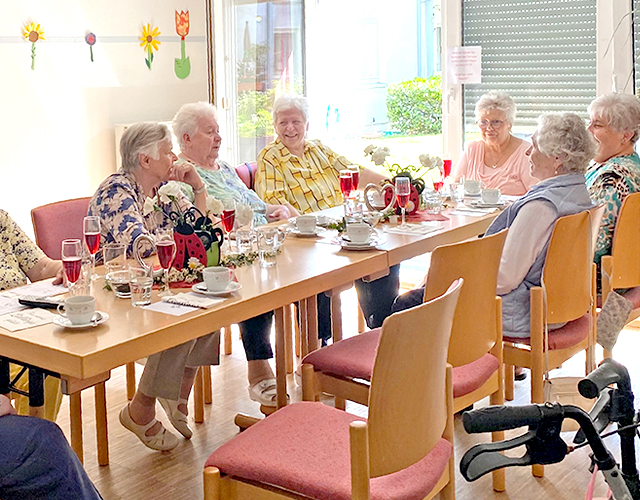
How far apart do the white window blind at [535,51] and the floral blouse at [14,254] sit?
10.0 feet

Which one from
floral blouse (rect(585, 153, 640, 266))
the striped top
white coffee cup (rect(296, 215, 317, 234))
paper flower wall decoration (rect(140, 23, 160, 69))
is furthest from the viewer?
paper flower wall decoration (rect(140, 23, 160, 69))

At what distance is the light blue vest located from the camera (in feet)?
9.30

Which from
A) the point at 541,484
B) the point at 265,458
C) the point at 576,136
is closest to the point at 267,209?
the point at 576,136

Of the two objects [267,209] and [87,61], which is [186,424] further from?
[87,61]

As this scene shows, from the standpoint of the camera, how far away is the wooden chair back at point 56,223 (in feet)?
10.3

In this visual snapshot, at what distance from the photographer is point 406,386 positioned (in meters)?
1.72

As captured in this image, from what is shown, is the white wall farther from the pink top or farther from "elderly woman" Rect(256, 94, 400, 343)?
the pink top

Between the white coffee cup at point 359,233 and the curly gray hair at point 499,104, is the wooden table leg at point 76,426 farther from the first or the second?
the curly gray hair at point 499,104

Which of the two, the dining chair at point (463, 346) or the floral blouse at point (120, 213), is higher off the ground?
the floral blouse at point (120, 213)

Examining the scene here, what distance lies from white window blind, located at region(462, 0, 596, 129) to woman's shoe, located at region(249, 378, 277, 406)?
2.43 meters

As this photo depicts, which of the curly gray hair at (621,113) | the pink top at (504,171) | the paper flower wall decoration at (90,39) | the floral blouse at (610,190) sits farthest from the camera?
the paper flower wall decoration at (90,39)

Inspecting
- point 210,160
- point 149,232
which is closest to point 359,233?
point 149,232

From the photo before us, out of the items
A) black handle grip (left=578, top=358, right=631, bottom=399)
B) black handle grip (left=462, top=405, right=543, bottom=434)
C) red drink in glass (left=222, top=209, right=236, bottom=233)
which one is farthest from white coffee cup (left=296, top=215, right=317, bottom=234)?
black handle grip (left=462, top=405, right=543, bottom=434)

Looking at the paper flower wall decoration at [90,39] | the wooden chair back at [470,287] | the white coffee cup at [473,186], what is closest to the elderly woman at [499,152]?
the white coffee cup at [473,186]
